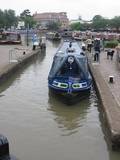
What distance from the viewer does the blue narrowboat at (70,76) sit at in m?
16.8

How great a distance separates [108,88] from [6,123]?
5.42 metres

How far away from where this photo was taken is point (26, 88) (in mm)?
20953

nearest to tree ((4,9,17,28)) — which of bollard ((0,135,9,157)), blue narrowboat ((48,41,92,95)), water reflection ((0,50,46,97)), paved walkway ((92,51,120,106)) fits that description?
water reflection ((0,50,46,97))

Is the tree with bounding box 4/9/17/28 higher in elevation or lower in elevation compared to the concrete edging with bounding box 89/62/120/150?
higher

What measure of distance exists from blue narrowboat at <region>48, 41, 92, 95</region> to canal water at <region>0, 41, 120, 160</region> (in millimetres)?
618

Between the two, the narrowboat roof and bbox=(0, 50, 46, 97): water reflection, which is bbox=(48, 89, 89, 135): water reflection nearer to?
the narrowboat roof

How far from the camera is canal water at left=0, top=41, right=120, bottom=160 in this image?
1138 centimetres

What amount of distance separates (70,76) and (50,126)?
4.77 m

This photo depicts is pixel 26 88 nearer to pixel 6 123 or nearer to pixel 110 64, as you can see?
pixel 6 123

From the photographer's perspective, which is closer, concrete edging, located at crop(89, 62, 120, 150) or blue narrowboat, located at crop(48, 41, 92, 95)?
concrete edging, located at crop(89, 62, 120, 150)

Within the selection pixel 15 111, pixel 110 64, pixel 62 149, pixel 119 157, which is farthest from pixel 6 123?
pixel 110 64

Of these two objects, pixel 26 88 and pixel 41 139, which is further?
pixel 26 88

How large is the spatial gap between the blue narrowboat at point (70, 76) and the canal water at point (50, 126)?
24.3 inches

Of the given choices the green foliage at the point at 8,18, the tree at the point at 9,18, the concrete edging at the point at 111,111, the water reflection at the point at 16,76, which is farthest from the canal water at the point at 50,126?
the tree at the point at 9,18
